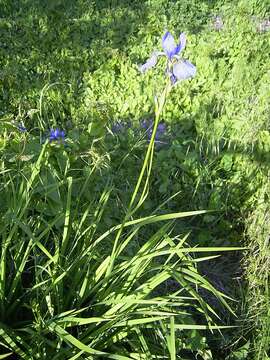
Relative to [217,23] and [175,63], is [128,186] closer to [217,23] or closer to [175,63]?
[175,63]

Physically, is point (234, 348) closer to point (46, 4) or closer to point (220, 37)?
point (220, 37)

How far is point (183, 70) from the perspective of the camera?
135cm

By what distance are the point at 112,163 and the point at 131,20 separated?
8.72ft

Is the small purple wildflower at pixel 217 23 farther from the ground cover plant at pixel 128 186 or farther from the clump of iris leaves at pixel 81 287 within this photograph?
the clump of iris leaves at pixel 81 287

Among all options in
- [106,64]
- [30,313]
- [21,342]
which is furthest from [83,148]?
[106,64]

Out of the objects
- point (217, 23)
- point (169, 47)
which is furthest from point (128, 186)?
point (217, 23)

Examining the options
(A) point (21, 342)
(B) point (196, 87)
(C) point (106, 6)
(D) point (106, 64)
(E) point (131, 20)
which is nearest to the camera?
(A) point (21, 342)

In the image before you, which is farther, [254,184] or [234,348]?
[254,184]

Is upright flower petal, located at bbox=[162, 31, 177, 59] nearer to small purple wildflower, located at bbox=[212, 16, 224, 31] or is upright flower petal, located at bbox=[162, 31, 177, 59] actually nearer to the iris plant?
the iris plant

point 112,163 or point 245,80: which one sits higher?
point 245,80

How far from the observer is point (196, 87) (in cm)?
346

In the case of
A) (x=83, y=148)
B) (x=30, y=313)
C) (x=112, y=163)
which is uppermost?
(x=83, y=148)

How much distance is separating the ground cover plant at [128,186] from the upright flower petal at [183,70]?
0.29 metres

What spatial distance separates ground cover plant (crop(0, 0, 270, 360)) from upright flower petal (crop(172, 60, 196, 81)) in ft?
0.96
